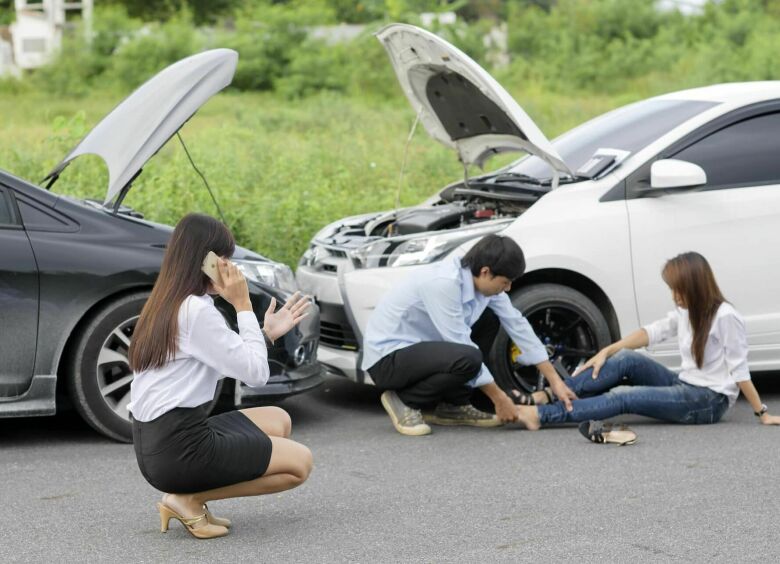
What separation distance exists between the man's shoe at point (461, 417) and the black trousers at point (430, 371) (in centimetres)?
5

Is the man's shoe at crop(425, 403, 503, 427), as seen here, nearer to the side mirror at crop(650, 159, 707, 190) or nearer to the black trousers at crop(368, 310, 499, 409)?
the black trousers at crop(368, 310, 499, 409)

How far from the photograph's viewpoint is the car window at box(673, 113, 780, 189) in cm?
746

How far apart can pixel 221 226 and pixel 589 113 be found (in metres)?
21.5

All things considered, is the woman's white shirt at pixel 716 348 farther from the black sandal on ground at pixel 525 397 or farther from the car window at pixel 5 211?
the car window at pixel 5 211

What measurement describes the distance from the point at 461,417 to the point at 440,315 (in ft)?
2.19

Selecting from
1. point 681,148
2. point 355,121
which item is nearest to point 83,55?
point 355,121

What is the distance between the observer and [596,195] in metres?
7.32

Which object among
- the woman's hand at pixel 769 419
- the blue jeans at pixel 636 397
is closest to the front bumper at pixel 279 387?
the blue jeans at pixel 636 397

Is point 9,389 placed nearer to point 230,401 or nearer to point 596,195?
point 230,401

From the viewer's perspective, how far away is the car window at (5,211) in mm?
6445

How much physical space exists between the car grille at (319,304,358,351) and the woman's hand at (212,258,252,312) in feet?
9.00

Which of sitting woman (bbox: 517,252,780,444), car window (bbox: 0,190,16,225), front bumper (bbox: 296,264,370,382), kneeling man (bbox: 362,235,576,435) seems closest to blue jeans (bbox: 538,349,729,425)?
sitting woman (bbox: 517,252,780,444)

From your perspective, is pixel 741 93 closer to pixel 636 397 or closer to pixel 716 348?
pixel 716 348

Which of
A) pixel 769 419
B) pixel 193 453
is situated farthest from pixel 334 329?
pixel 193 453
